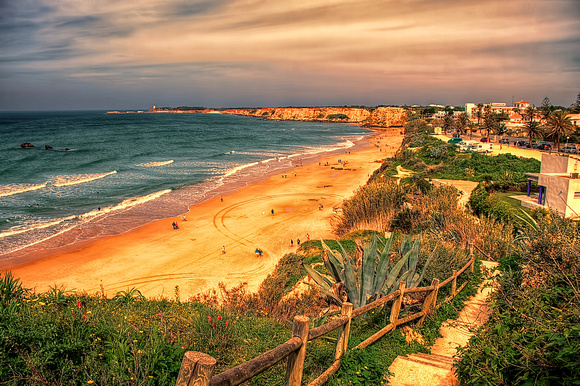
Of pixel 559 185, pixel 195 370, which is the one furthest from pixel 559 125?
pixel 195 370

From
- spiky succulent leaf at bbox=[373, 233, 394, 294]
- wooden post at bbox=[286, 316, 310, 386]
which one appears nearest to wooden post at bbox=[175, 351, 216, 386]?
wooden post at bbox=[286, 316, 310, 386]

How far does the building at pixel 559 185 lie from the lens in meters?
15.6

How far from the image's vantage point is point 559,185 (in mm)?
16062

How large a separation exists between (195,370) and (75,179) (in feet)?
132

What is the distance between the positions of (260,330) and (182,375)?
11.8ft

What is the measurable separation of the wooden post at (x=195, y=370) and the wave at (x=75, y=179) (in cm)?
3785

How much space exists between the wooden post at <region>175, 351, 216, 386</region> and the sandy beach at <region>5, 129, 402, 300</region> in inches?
409

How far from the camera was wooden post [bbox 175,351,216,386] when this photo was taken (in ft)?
8.09

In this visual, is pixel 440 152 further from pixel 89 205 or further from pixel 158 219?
pixel 89 205

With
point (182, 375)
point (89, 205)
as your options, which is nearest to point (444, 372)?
point (182, 375)

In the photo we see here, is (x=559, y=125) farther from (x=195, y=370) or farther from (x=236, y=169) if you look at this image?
(x=195, y=370)

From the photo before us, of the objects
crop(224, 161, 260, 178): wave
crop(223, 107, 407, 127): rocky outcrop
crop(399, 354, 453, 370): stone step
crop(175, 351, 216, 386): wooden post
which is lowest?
crop(224, 161, 260, 178): wave

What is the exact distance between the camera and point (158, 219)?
24.6 metres

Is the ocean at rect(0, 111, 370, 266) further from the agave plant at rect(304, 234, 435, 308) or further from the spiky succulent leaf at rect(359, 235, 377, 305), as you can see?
the spiky succulent leaf at rect(359, 235, 377, 305)
